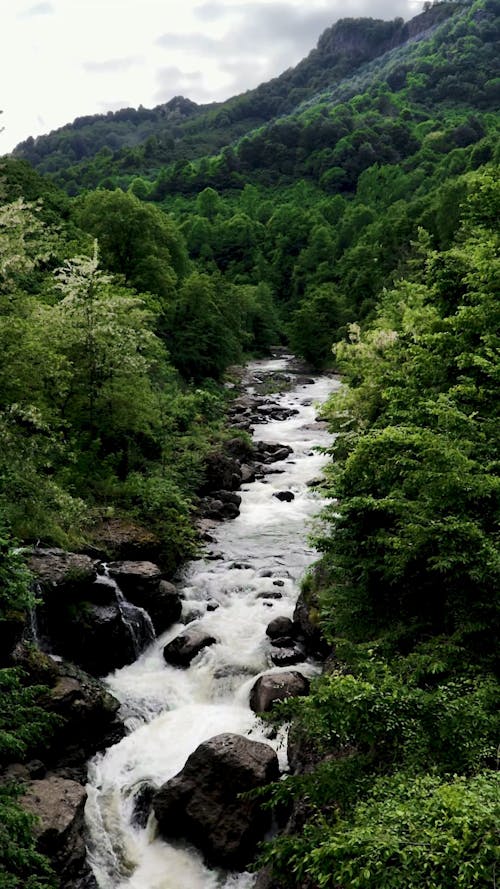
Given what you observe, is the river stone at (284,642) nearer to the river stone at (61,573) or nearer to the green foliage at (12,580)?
the river stone at (61,573)

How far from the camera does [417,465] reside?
971 cm

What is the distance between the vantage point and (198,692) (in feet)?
47.4

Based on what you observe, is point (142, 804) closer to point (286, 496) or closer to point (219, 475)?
point (286, 496)

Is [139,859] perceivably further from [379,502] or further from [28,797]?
[379,502]

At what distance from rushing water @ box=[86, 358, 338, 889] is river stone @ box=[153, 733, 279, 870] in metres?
0.30

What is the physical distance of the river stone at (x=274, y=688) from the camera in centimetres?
1297

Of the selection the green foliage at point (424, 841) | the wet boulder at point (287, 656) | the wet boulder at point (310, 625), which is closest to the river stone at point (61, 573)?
the wet boulder at point (287, 656)

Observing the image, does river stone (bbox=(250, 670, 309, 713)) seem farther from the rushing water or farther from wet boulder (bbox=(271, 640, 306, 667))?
wet boulder (bbox=(271, 640, 306, 667))

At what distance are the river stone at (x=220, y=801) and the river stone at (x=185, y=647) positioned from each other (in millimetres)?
4101

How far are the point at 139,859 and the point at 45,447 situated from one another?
8915mm

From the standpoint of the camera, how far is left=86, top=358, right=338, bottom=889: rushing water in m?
10.4

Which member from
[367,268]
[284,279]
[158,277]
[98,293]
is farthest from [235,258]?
[98,293]

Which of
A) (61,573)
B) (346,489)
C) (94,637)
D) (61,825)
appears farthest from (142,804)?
(346,489)

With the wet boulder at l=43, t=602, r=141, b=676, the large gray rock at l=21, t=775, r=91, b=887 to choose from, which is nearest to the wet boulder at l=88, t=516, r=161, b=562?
the wet boulder at l=43, t=602, r=141, b=676
